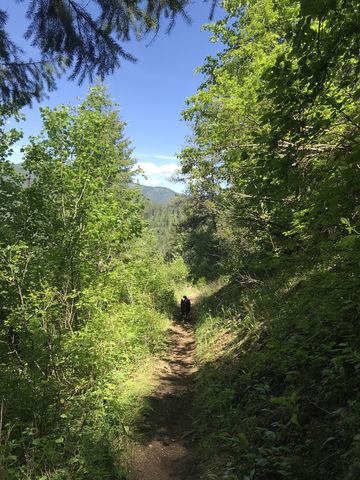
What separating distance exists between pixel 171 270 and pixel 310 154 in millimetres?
27805

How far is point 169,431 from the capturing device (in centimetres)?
749

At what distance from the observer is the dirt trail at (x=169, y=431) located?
6051mm

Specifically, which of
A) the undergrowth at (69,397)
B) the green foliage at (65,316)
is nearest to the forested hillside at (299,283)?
the undergrowth at (69,397)

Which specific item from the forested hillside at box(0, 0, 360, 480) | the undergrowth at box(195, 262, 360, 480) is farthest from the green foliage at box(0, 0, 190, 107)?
the undergrowth at box(195, 262, 360, 480)

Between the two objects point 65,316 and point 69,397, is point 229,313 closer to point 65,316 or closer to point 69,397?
point 65,316

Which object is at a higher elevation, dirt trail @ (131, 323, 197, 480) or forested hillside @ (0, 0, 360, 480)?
forested hillside @ (0, 0, 360, 480)

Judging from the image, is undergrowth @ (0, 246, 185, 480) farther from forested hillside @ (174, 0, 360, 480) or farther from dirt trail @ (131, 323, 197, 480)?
forested hillside @ (174, 0, 360, 480)

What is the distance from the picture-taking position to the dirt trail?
6.05 m

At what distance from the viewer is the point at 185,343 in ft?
48.1

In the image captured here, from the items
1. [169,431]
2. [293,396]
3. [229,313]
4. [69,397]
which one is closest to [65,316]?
[69,397]

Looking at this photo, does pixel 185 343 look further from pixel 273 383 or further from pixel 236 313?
pixel 273 383

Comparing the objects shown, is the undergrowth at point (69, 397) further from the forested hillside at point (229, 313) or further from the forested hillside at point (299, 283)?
the forested hillside at point (299, 283)

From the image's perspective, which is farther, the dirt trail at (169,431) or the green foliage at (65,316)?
the dirt trail at (169,431)

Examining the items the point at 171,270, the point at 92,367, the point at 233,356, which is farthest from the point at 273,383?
the point at 171,270
